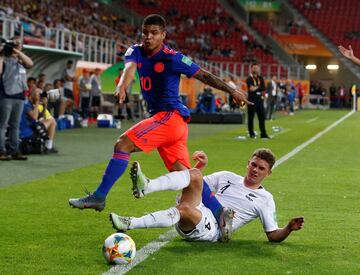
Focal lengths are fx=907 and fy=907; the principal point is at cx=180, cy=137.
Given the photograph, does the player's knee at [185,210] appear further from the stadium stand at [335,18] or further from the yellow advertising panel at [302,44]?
the stadium stand at [335,18]

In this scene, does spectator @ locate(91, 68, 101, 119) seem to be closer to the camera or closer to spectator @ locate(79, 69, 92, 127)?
spectator @ locate(79, 69, 92, 127)

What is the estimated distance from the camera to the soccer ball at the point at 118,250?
6.60 meters

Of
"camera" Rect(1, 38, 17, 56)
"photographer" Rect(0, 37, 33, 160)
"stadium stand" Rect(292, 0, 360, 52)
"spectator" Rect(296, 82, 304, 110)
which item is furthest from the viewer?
"stadium stand" Rect(292, 0, 360, 52)

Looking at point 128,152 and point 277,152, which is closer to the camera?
point 128,152

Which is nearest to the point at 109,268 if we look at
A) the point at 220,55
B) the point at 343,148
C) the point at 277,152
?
the point at 277,152

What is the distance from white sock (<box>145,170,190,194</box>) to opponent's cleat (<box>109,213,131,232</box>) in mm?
309

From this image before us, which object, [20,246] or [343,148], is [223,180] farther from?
[343,148]

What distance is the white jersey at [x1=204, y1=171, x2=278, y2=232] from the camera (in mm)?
7711

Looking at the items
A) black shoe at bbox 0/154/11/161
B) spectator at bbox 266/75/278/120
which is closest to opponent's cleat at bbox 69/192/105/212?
black shoe at bbox 0/154/11/161

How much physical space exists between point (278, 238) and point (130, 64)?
6.31ft

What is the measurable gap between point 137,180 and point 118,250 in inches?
24.5

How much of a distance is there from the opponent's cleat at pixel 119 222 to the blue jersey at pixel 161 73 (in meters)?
1.12

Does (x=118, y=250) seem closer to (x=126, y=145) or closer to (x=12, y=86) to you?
(x=126, y=145)

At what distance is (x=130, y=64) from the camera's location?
769cm
